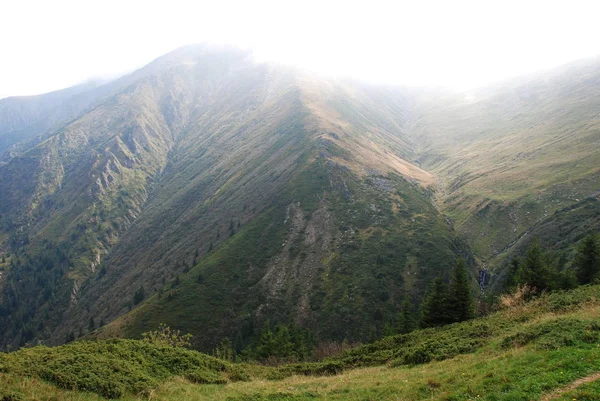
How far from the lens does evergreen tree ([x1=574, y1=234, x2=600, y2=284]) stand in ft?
162

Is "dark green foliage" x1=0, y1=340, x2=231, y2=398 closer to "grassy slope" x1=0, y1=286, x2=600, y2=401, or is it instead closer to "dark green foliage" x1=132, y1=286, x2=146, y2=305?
"grassy slope" x1=0, y1=286, x2=600, y2=401

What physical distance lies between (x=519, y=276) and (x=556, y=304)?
24.9m

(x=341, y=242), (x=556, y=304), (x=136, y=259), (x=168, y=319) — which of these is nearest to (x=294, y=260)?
(x=341, y=242)

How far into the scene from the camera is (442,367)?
2427 cm

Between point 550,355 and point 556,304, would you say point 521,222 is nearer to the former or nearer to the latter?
point 556,304

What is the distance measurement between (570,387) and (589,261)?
46113mm

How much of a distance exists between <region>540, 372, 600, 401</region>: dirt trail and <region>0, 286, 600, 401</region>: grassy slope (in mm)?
274

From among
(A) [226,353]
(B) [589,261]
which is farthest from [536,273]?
(A) [226,353]

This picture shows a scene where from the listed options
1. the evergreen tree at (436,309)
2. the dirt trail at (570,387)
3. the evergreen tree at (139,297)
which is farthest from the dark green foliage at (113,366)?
the evergreen tree at (139,297)

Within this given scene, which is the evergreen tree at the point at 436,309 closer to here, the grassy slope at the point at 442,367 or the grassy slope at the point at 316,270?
the grassy slope at the point at 442,367

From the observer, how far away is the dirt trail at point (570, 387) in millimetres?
15293

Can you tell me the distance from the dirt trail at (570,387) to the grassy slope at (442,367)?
274mm

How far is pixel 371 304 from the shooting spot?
303ft

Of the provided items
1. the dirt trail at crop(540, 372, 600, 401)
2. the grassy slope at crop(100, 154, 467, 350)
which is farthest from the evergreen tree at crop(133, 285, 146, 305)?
the dirt trail at crop(540, 372, 600, 401)
